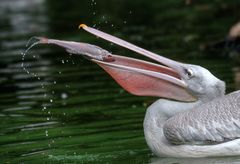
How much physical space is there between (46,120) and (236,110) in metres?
3.08

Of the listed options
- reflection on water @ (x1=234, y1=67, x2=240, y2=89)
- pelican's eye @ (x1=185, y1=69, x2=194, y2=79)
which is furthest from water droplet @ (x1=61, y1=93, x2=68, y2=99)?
pelican's eye @ (x1=185, y1=69, x2=194, y2=79)

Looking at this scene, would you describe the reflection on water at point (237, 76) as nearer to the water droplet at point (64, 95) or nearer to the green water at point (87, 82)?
the green water at point (87, 82)

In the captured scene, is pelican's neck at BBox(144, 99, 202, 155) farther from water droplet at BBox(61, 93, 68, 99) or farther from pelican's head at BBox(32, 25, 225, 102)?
water droplet at BBox(61, 93, 68, 99)

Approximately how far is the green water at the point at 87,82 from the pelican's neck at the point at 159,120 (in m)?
0.13

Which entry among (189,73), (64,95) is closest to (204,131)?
(189,73)

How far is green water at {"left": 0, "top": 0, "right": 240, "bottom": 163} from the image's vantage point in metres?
7.82

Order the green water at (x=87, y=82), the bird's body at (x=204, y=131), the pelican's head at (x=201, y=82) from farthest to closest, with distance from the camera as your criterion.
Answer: the green water at (x=87, y=82)
the pelican's head at (x=201, y=82)
the bird's body at (x=204, y=131)

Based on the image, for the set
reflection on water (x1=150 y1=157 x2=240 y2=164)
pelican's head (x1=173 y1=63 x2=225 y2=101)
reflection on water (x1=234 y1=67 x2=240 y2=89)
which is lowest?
reflection on water (x1=150 y1=157 x2=240 y2=164)

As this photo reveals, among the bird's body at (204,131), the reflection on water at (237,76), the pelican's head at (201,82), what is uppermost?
the reflection on water at (237,76)

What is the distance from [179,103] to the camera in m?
7.23

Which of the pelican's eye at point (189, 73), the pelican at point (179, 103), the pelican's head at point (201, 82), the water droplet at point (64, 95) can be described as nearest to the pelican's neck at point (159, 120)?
the pelican at point (179, 103)

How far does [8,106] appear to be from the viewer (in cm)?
1033

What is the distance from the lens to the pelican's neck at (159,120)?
23.1ft

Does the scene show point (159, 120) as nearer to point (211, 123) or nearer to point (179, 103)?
point (179, 103)
